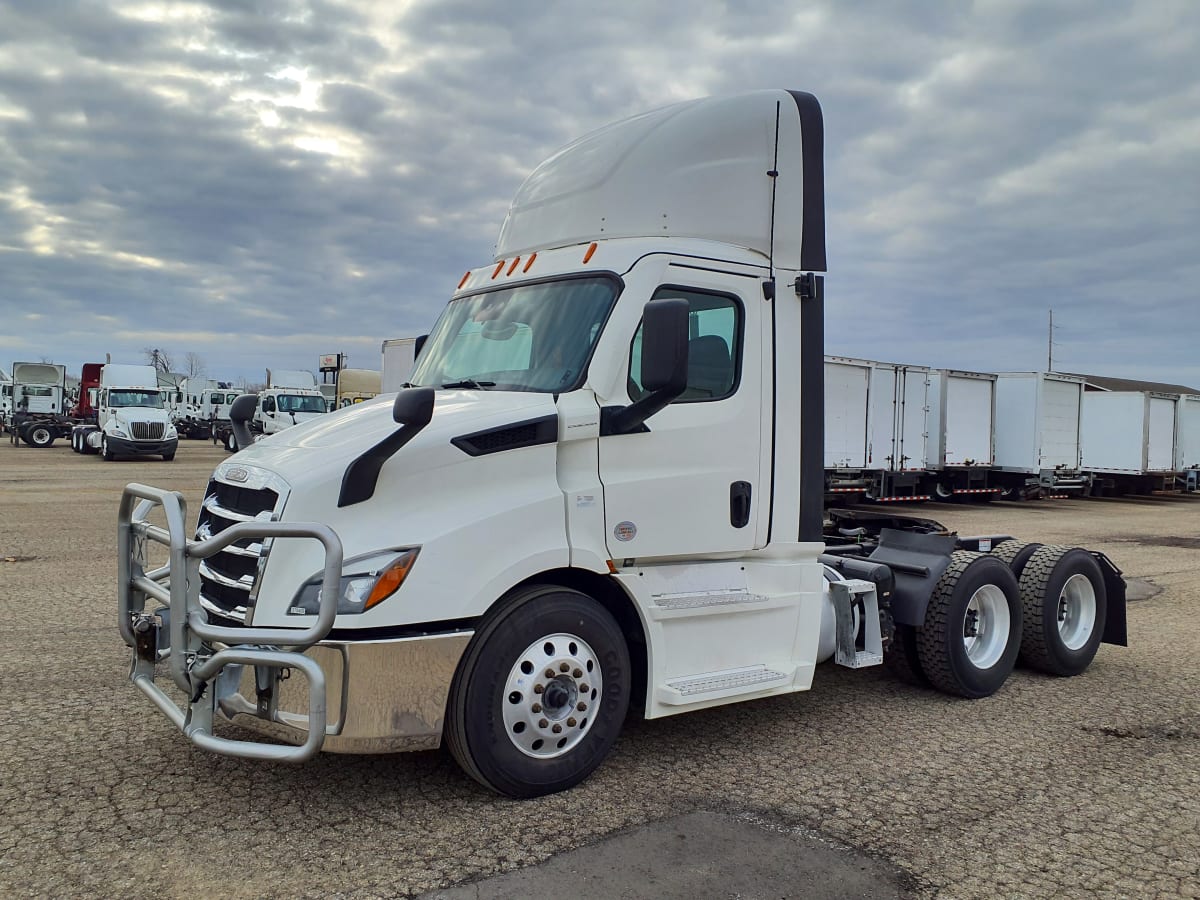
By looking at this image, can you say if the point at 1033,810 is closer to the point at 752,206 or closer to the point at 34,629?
the point at 752,206

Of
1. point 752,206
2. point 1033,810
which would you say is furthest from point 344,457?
point 1033,810

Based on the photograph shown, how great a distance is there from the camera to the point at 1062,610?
6.88 m

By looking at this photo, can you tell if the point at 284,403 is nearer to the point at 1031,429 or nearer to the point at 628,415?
the point at 1031,429

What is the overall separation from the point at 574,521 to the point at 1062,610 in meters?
4.39

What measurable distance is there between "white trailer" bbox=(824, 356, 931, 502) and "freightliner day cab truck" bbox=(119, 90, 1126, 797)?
12.9m

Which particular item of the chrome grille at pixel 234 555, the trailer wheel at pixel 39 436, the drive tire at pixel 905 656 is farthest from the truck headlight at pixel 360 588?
the trailer wheel at pixel 39 436

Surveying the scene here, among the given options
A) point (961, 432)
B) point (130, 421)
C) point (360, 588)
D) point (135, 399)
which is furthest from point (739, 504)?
point (135, 399)

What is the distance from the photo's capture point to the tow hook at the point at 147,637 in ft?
14.1

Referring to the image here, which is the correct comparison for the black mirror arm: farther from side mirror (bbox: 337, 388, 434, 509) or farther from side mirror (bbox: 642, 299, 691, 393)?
side mirror (bbox: 337, 388, 434, 509)

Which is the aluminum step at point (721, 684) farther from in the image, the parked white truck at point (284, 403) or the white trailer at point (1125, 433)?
the parked white truck at point (284, 403)

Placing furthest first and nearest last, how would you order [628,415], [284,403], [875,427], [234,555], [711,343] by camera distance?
[284,403] < [875,427] < [711,343] < [628,415] < [234,555]

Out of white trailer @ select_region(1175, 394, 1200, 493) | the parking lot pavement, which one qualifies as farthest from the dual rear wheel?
white trailer @ select_region(1175, 394, 1200, 493)

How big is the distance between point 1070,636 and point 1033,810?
3014 mm

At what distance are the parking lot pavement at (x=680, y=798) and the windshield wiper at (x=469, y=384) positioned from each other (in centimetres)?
189
